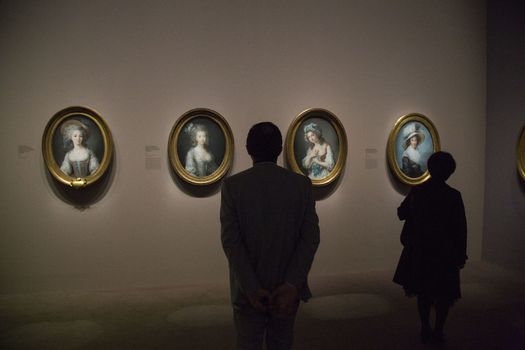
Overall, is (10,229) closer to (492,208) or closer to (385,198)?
(385,198)

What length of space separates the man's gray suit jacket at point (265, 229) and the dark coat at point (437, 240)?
1838mm

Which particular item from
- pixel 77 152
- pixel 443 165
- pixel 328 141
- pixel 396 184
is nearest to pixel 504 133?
pixel 396 184

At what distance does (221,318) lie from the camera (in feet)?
14.7

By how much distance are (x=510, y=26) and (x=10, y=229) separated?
8.99m

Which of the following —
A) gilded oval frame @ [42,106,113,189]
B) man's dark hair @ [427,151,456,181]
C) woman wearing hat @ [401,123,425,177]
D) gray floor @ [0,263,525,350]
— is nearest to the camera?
man's dark hair @ [427,151,456,181]

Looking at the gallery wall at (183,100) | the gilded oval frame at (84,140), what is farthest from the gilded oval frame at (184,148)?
the gilded oval frame at (84,140)

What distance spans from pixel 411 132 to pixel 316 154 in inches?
74.5

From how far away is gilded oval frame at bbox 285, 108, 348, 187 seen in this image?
577cm

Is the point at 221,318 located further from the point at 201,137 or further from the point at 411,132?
the point at 411,132

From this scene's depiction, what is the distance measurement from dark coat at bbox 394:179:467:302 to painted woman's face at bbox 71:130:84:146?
15.2 ft

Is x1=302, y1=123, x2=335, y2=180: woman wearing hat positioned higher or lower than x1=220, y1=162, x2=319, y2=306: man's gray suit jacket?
higher

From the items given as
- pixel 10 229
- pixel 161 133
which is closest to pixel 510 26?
pixel 161 133

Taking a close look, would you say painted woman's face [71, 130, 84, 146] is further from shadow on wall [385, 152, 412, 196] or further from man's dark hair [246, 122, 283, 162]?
shadow on wall [385, 152, 412, 196]

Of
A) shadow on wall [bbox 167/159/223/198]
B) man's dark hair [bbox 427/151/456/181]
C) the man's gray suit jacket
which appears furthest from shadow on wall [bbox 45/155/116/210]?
man's dark hair [bbox 427/151/456/181]
